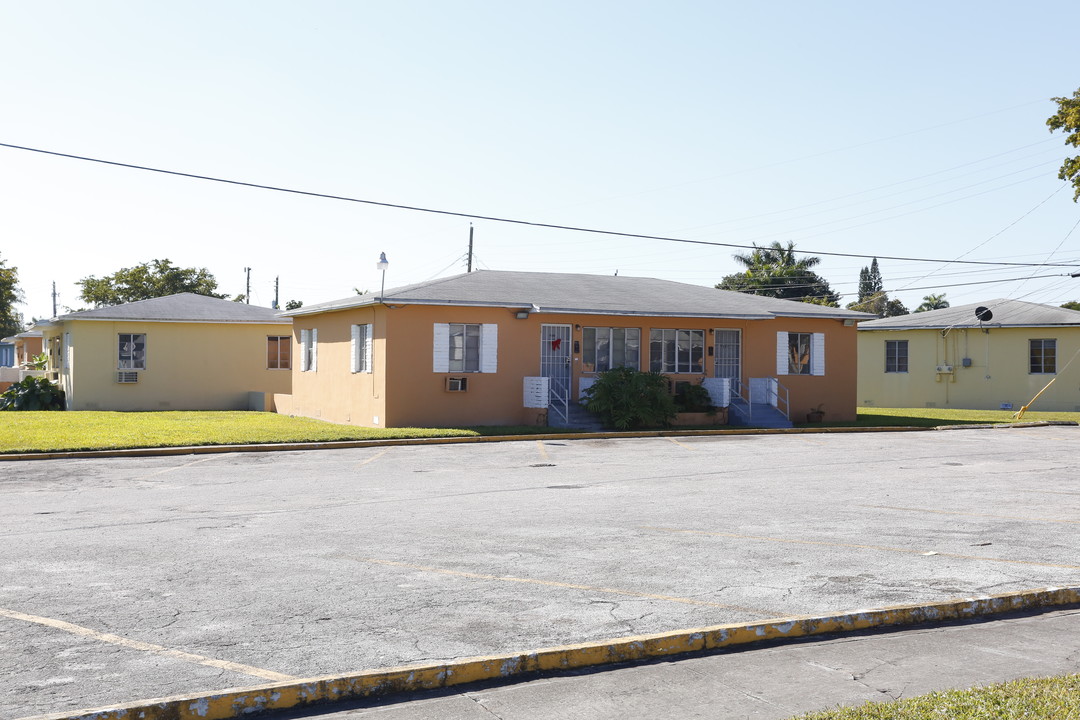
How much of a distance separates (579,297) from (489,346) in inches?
131

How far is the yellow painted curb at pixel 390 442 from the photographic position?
1720cm

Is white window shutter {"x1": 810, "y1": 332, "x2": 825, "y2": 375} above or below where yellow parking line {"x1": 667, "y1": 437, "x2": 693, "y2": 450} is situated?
above

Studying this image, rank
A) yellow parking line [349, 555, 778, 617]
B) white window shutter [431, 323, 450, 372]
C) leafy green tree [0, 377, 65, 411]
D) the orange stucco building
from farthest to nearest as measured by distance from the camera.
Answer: leafy green tree [0, 377, 65, 411], white window shutter [431, 323, 450, 372], the orange stucco building, yellow parking line [349, 555, 778, 617]

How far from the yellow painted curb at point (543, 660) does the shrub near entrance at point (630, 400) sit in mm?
16544

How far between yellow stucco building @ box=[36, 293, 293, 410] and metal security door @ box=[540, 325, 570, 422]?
1143cm

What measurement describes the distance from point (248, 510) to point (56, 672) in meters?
5.80

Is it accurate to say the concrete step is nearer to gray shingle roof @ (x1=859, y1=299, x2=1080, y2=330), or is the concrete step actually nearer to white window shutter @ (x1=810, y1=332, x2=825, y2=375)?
white window shutter @ (x1=810, y1=332, x2=825, y2=375)

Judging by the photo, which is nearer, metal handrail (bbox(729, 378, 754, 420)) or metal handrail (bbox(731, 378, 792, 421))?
metal handrail (bbox(729, 378, 754, 420))

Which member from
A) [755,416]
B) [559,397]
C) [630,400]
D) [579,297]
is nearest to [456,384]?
[559,397]

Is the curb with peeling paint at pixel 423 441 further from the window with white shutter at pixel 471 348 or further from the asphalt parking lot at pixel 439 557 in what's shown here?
the window with white shutter at pixel 471 348

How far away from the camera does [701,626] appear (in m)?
6.16

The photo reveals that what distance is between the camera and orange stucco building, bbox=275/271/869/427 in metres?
23.6

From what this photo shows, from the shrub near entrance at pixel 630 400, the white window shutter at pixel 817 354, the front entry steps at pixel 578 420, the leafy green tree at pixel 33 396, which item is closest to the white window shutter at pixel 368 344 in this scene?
the front entry steps at pixel 578 420

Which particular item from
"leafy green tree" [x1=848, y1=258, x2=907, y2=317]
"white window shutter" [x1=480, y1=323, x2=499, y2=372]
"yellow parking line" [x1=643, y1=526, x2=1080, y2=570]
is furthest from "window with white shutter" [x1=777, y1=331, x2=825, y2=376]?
"leafy green tree" [x1=848, y1=258, x2=907, y2=317]
